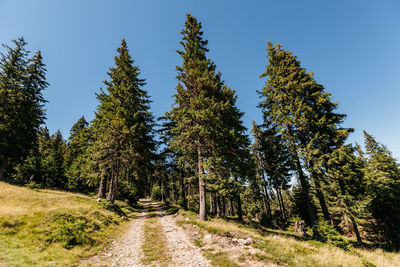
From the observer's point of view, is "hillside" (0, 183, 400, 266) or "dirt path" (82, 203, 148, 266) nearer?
"hillside" (0, 183, 400, 266)

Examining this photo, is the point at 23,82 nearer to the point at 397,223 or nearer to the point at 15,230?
the point at 15,230

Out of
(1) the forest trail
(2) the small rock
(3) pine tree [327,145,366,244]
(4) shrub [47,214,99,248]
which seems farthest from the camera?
(3) pine tree [327,145,366,244]

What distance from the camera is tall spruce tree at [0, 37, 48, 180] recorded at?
17594 mm

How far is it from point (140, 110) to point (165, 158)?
295 inches

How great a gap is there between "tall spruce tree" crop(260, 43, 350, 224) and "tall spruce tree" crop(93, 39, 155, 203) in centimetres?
1471

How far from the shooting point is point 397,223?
16.9 meters

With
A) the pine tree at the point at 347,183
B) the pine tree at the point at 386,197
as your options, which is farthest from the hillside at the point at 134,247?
the pine tree at the point at 386,197

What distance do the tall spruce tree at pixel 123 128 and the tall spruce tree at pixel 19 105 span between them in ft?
31.6

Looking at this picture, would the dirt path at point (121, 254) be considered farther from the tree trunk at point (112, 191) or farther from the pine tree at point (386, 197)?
the pine tree at point (386, 197)

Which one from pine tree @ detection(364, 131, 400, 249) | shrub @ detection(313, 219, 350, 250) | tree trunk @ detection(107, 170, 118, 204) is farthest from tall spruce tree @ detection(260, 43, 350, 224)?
tree trunk @ detection(107, 170, 118, 204)

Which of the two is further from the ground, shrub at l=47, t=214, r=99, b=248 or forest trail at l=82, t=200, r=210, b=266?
shrub at l=47, t=214, r=99, b=248

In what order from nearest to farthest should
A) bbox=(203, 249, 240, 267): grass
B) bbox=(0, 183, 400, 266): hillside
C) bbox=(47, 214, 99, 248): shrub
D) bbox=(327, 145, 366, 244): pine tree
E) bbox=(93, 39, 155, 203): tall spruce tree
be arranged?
bbox=(203, 249, 240, 267): grass → bbox=(0, 183, 400, 266): hillside → bbox=(47, 214, 99, 248): shrub → bbox=(327, 145, 366, 244): pine tree → bbox=(93, 39, 155, 203): tall spruce tree

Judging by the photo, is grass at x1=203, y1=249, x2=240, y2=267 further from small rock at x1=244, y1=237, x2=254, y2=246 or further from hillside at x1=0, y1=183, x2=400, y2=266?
small rock at x1=244, y1=237, x2=254, y2=246

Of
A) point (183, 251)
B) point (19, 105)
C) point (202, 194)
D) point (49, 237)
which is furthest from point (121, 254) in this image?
point (19, 105)
